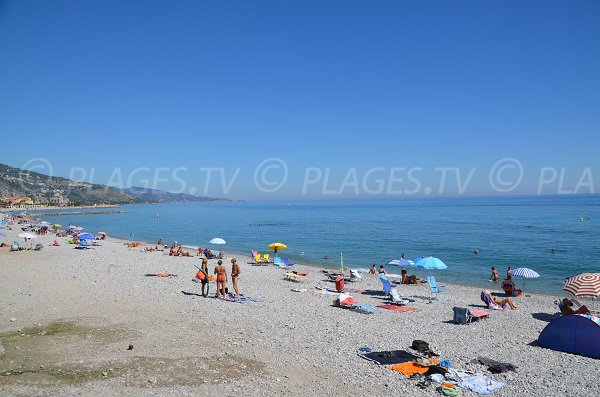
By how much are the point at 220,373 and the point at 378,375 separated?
311 cm

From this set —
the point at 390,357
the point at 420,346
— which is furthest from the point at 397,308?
the point at 390,357

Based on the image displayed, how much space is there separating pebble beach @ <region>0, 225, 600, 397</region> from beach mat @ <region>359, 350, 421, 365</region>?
0.69ft

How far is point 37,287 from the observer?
632 inches

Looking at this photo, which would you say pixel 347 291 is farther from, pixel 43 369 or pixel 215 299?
pixel 43 369

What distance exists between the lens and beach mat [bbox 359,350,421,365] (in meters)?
8.95

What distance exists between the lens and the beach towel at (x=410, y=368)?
8336 mm

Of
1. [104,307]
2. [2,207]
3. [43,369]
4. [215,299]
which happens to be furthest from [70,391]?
[2,207]

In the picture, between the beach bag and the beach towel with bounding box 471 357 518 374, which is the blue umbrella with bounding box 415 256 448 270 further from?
the beach towel with bounding box 471 357 518 374

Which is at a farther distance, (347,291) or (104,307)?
(347,291)

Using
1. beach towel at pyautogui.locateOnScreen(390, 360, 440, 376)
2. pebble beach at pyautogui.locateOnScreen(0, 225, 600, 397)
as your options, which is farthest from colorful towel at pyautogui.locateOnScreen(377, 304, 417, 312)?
beach towel at pyautogui.locateOnScreen(390, 360, 440, 376)

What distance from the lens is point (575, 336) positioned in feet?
33.6

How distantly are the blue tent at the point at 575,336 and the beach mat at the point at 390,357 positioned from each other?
4050 millimetres

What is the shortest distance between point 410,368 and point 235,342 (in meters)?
4.17

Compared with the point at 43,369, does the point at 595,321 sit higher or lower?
higher
